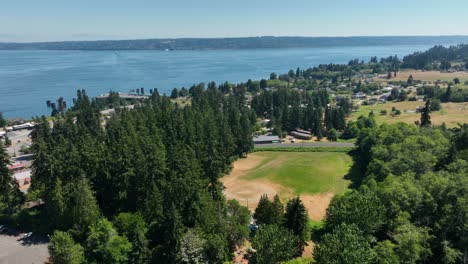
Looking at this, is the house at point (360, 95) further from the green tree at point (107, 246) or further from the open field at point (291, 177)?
the green tree at point (107, 246)

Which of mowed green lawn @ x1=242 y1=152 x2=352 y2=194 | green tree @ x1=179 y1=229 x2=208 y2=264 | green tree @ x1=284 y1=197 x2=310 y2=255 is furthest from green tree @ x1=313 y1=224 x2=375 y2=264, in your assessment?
mowed green lawn @ x1=242 y1=152 x2=352 y2=194

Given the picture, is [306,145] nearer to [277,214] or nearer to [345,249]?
[277,214]

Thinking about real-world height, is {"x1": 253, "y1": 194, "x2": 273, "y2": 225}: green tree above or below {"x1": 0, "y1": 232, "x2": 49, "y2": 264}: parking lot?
above

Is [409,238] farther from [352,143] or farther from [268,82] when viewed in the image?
[268,82]

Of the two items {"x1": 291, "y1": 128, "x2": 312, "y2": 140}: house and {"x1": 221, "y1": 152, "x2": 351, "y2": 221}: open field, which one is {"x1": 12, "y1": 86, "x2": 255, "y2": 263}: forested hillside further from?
{"x1": 291, "y1": 128, "x2": 312, "y2": 140}: house

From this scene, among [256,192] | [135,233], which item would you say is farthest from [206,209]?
[256,192]

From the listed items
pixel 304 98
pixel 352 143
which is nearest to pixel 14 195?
pixel 352 143

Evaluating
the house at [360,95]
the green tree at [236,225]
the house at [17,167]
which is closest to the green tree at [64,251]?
the green tree at [236,225]
